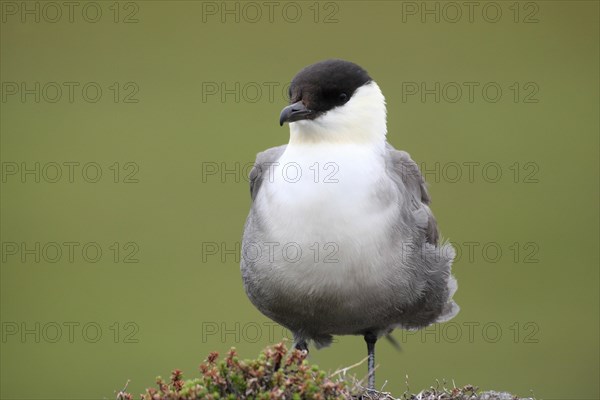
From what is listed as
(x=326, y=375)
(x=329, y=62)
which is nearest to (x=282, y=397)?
(x=326, y=375)

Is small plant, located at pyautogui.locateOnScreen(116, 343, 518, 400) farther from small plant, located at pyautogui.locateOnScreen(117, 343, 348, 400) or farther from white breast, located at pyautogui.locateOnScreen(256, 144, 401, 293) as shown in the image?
white breast, located at pyautogui.locateOnScreen(256, 144, 401, 293)

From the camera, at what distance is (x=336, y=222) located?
488 cm

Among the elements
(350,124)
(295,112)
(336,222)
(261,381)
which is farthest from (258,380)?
(350,124)

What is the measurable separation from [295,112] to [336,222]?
1.93ft

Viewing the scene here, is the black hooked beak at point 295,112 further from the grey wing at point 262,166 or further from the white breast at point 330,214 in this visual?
the grey wing at point 262,166

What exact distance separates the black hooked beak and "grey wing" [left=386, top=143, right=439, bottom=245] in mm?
604

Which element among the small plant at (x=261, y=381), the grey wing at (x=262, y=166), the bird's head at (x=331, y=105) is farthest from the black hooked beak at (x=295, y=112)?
the small plant at (x=261, y=381)

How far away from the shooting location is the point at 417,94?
40.2 feet

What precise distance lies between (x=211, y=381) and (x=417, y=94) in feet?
28.9

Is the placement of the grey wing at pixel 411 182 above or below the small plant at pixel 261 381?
above

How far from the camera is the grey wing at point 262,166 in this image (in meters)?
5.38

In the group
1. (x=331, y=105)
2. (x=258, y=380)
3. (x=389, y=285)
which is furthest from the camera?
(x=389, y=285)

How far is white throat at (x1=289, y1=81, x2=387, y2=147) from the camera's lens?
4.96m

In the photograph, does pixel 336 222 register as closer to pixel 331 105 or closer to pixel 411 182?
pixel 331 105
